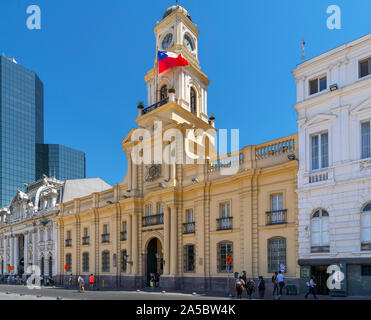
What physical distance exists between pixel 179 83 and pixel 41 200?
32690 mm

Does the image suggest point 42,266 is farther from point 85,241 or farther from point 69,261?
point 85,241

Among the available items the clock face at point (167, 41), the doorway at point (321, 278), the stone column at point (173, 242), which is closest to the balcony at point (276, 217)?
the doorway at point (321, 278)

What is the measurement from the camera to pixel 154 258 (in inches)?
1561

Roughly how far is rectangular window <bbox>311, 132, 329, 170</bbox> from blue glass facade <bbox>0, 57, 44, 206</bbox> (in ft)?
397

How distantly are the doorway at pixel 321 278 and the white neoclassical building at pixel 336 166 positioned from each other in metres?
0.06

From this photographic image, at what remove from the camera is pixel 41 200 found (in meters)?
62.4

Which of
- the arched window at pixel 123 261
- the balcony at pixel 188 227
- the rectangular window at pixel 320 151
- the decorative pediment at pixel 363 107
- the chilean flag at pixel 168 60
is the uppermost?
the chilean flag at pixel 168 60

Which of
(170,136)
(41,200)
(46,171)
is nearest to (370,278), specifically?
(170,136)

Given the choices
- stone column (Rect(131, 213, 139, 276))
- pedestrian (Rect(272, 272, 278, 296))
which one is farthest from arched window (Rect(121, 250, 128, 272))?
pedestrian (Rect(272, 272, 278, 296))

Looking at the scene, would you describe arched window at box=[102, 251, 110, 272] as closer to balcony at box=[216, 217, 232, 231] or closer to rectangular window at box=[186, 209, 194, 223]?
rectangular window at box=[186, 209, 194, 223]

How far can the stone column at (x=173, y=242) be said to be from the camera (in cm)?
3438

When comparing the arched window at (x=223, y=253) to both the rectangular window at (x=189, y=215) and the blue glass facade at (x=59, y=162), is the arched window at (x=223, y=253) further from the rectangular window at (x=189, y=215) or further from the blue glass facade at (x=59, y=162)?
the blue glass facade at (x=59, y=162)

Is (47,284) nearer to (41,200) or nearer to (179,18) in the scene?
(41,200)

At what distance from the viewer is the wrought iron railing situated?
2716cm
